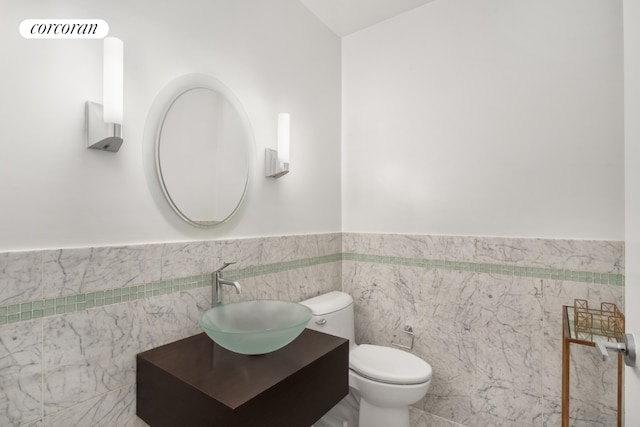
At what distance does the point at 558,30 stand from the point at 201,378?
2256 mm

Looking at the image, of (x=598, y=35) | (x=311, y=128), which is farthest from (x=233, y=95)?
(x=598, y=35)

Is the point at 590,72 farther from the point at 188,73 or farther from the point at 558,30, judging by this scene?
the point at 188,73

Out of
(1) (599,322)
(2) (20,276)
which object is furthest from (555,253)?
(2) (20,276)

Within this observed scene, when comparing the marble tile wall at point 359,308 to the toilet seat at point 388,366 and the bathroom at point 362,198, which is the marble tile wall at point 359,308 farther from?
the toilet seat at point 388,366

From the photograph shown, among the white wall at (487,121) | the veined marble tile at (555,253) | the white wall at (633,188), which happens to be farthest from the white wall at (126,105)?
the white wall at (633,188)

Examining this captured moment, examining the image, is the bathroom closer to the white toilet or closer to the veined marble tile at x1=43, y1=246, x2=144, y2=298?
the veined marble tile at x1=43, y1=246, x2=144, y2=298

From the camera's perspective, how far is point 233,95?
1.55 m

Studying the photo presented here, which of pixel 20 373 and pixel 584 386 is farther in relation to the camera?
pixel 584 386

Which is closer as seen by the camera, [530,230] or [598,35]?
[598,35]

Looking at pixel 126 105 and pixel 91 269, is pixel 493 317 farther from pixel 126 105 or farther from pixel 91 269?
pixel 126 105

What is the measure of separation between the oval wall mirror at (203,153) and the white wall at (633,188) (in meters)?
1.37

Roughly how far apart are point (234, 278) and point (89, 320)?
0.58m

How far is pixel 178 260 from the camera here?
1279 mm

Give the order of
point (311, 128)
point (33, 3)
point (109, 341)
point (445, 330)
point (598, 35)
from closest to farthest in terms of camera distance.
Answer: point (33, 3) → point (109, 341) → point (598, 35) → point (445, 330) → point (311, 128)
